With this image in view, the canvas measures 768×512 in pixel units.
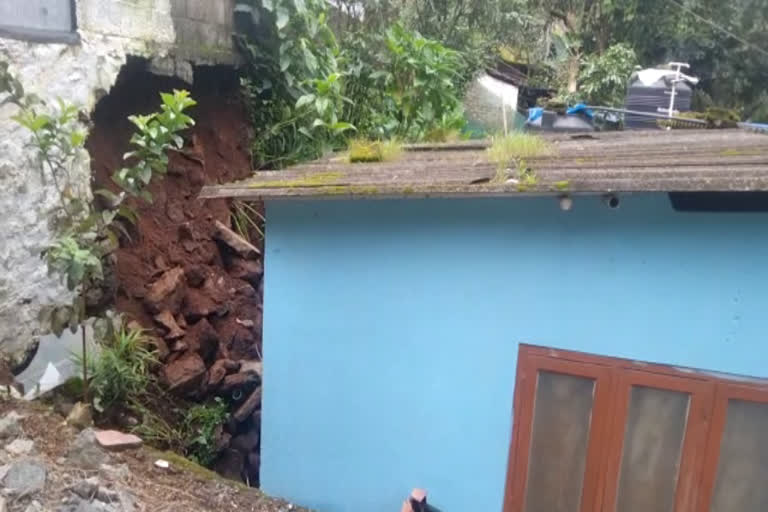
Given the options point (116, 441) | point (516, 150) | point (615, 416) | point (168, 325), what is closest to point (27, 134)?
point (168, 325)

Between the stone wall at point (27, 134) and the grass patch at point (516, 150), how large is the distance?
306cm

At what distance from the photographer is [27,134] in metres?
4.47

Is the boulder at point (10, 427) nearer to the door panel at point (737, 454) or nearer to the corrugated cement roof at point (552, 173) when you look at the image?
the corrugated cement roof at point (552, 173)

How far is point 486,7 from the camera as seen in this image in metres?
11.1

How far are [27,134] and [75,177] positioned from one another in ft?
1.74

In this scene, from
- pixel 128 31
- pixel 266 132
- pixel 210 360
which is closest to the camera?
pixel 128 31

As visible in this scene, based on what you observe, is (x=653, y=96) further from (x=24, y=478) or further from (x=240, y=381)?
(x=24, y=478)

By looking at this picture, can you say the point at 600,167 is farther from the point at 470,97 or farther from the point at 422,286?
the point at 470,97

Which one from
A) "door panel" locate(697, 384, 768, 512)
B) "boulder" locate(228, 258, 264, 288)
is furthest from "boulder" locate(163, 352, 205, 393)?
"door panel" locate(697, 384, 768, 512)

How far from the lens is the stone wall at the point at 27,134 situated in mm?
4414

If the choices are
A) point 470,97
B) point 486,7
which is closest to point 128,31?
point 486,7

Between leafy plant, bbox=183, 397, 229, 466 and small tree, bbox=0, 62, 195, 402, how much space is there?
96 centimetres

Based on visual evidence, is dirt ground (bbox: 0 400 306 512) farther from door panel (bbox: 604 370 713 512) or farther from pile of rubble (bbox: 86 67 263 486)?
door panel (bbox: 604 370 713 512)

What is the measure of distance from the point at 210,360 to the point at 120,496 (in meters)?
2.49
